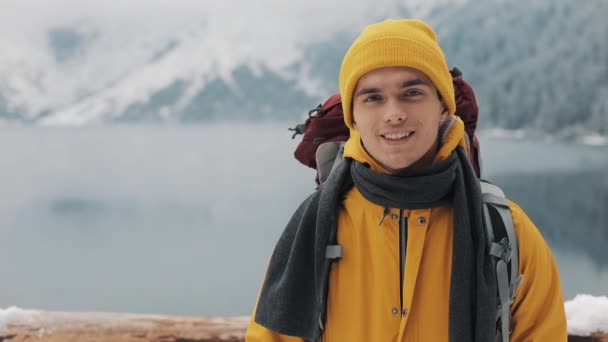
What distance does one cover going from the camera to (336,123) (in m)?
1.36

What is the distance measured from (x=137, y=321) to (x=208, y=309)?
11872mm

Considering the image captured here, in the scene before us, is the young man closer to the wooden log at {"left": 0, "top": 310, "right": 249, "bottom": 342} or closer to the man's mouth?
the man's mouth

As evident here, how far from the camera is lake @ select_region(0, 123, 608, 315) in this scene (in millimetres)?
14664

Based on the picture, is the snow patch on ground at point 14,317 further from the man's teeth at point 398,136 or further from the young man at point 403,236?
the man's teeth at point 398,136

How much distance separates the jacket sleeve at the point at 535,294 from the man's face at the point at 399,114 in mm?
241

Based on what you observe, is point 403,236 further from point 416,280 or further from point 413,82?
point 413,82

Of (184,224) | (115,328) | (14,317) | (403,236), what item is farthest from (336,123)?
(184,224)

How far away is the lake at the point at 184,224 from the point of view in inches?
577

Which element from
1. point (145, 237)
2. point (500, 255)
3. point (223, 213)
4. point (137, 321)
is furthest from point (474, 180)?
point (223, 213)

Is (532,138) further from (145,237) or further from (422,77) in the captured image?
(422,77)

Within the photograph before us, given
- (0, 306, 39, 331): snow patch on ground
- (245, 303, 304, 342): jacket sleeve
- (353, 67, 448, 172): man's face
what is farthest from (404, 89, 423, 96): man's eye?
Result: (0, 306, 39, 331): snow patch on ground

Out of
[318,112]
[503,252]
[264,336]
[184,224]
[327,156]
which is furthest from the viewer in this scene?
[184,224]

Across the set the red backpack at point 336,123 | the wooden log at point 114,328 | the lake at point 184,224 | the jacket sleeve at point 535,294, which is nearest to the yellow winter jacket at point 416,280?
the jacket sleeve at point 535,294

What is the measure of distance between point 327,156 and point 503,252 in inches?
17.9
